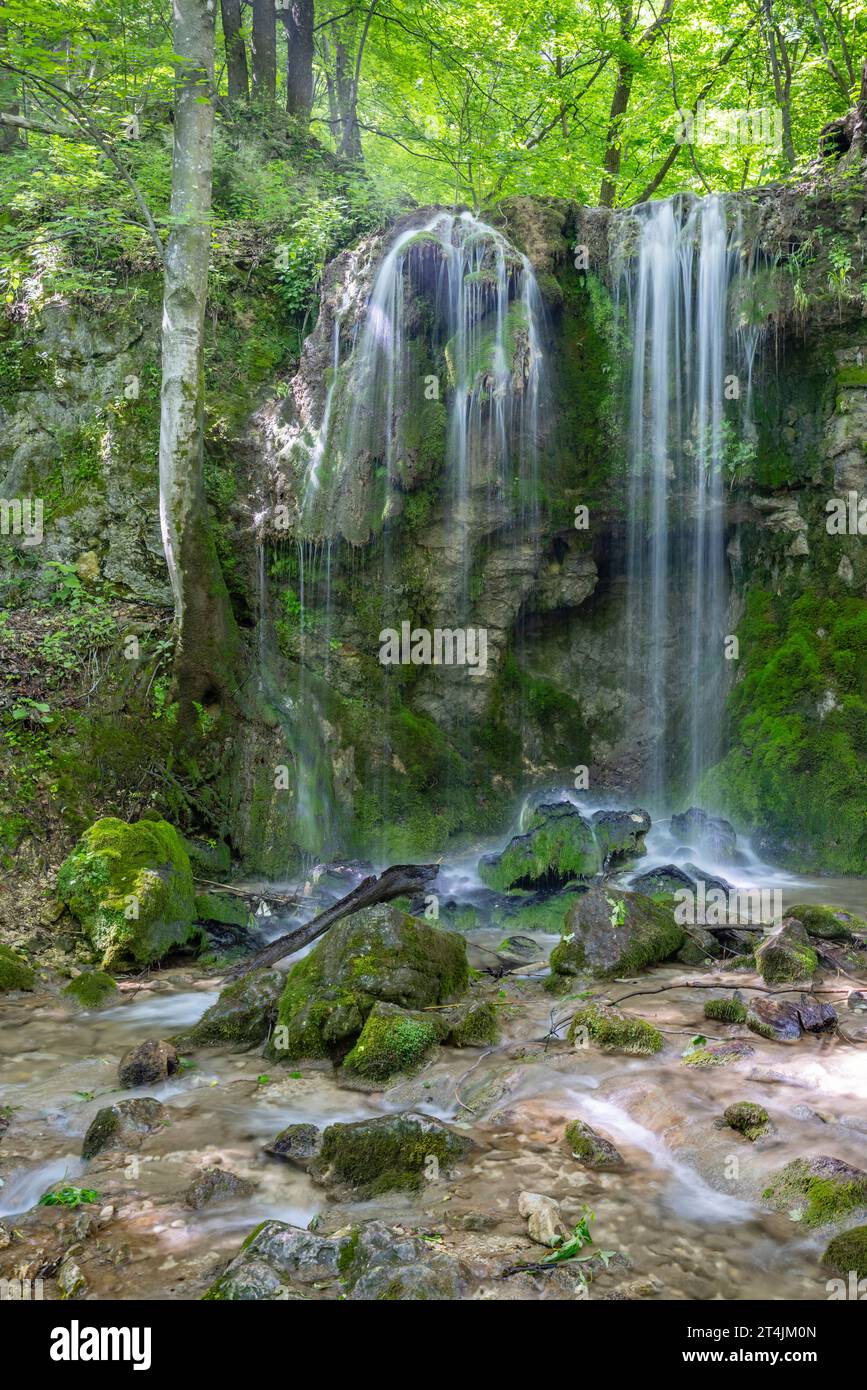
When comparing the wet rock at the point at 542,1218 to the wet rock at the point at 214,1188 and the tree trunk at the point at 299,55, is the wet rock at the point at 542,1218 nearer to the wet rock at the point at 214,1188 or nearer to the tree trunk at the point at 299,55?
the wet rock at the point at 214,1188

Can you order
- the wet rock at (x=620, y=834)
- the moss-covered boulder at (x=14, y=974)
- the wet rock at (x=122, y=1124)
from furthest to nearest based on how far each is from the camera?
the wet rock at (x=620, y=834), the moss-covered boulder at (x=14, y=974), the wet rock at (x=122, y=1124)

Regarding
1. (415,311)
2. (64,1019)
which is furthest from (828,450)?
(64,1019)

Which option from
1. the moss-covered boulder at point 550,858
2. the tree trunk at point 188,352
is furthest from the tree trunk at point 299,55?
the moss-covered boulder at point 550,858

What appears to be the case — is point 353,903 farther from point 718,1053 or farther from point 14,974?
point 718,1053

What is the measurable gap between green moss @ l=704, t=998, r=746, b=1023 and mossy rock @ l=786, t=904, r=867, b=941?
1.49 m

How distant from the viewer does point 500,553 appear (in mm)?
10516

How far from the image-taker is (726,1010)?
498 centimetres

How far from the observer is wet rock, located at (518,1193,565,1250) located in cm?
303

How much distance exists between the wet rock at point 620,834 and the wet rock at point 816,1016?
3.85 m

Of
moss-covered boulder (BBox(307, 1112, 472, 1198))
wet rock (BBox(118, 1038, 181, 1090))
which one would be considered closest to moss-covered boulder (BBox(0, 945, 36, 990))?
wet rock (BBox(118, 1038, 181, 1090))

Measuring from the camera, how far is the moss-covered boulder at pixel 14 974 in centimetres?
623

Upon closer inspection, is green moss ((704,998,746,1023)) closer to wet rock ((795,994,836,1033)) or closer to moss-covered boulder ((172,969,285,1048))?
wet rock ((795,994,836,1033))

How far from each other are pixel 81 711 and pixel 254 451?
13.4 feet

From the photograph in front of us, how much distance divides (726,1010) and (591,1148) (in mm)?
1659
